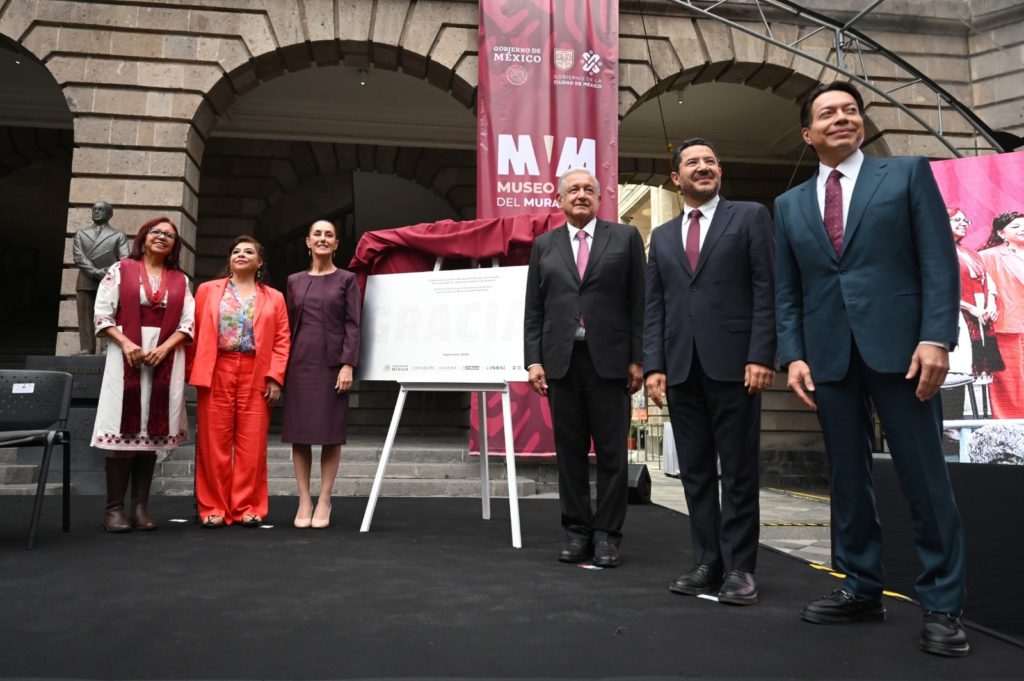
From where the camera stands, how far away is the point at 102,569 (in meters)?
2.95

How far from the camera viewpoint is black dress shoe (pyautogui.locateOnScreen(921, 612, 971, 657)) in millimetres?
2002

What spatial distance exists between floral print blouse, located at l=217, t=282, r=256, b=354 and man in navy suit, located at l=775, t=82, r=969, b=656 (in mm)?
2989

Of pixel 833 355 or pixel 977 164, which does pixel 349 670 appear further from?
pixel 977 164

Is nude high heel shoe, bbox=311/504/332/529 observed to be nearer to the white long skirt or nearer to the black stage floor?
the black stage floor

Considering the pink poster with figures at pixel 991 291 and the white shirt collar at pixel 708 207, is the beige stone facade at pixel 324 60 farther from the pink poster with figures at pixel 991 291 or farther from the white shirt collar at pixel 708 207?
the white shirt collar at pixel 708 207

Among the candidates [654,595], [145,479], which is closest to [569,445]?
[654,595]

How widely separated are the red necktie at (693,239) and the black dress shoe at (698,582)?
3.68 ft

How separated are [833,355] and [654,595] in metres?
1.05

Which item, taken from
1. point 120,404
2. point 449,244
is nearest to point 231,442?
point 120,404

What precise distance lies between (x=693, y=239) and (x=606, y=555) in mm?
1379

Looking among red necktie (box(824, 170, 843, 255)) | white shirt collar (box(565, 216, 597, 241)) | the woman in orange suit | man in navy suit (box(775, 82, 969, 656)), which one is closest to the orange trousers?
the woman in orange suit

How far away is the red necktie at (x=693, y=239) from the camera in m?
2.82

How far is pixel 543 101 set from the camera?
748cm

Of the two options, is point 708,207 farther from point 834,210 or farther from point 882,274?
point 882,274
